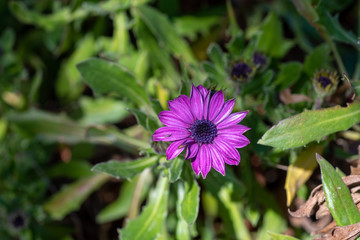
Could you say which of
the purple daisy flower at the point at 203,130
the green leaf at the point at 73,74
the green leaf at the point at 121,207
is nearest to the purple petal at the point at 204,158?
the purple daisy flower at the point at 203,130

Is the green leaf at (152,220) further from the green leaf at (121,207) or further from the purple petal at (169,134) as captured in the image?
the purple petal at (169,134)

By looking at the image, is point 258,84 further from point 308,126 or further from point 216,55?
point 308,126

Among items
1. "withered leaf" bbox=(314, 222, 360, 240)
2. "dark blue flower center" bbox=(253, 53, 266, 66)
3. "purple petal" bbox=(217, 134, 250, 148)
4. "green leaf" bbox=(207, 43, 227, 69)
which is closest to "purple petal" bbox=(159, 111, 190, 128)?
"purple petal" bbox=(217, 134, 250, 148)

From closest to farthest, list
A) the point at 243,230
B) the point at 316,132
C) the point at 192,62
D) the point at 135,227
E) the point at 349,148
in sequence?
the point at 316,132
the point at 135,227
the point at 349,148
the point at 243,230
the point at 192,62

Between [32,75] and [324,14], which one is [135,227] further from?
[32,75]

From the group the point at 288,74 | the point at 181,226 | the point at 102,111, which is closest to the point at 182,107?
the point at 181,226

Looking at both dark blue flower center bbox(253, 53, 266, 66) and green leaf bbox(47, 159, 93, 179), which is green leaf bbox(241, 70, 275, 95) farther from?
→ green leaf bbox(47, 159, 93, 179)

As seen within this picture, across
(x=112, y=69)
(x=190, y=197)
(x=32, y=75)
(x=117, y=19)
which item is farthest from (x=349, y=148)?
(x=32, y=75)
